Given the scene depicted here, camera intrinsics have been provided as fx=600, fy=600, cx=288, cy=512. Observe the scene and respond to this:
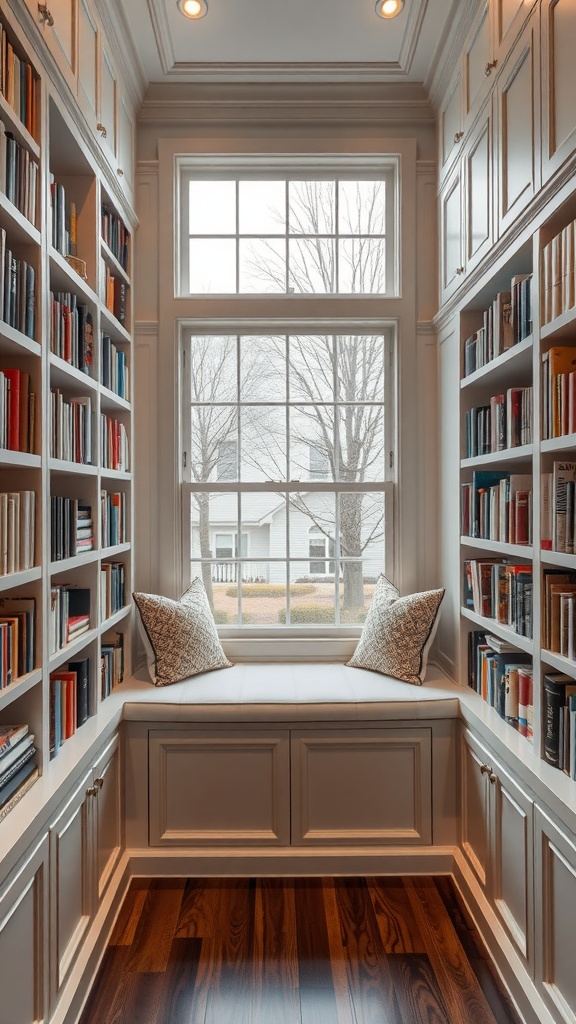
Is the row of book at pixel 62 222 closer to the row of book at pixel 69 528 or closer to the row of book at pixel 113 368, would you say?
the row of book at pixel 113 368

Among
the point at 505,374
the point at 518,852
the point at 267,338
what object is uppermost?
the point at 267,338

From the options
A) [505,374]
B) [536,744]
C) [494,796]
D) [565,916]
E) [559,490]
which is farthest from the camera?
[505,374]

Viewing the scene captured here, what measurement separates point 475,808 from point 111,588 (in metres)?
1.62

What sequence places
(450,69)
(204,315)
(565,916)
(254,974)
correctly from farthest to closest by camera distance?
(204,315) < (450,69) < (254,974) < (565,916)

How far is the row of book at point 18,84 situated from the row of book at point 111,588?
1.48 meters

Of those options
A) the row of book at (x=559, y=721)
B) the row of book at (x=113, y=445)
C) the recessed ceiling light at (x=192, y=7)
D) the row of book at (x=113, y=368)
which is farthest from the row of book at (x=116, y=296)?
the row of book at (x=559, y=721)

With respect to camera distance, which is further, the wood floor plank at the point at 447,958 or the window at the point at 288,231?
the window at the point at 288,231

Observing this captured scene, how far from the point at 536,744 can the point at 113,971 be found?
4.75 feet

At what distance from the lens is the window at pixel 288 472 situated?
9.62 feet

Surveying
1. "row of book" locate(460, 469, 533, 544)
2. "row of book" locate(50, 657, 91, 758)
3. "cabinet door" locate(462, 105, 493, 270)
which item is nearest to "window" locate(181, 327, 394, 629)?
"row of book" locate(460, 469, 533, 544)

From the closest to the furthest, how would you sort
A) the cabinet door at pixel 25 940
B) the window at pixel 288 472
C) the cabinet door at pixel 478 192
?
the cabinet door at pixel 25 940 → the cabinet door at pixel 478 192 → the window at pixel 288 472

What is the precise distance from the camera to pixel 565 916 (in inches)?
57.1

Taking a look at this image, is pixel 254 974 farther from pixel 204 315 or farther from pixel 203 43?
pixel 203 43

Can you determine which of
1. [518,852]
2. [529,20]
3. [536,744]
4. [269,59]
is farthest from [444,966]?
[269,59]
